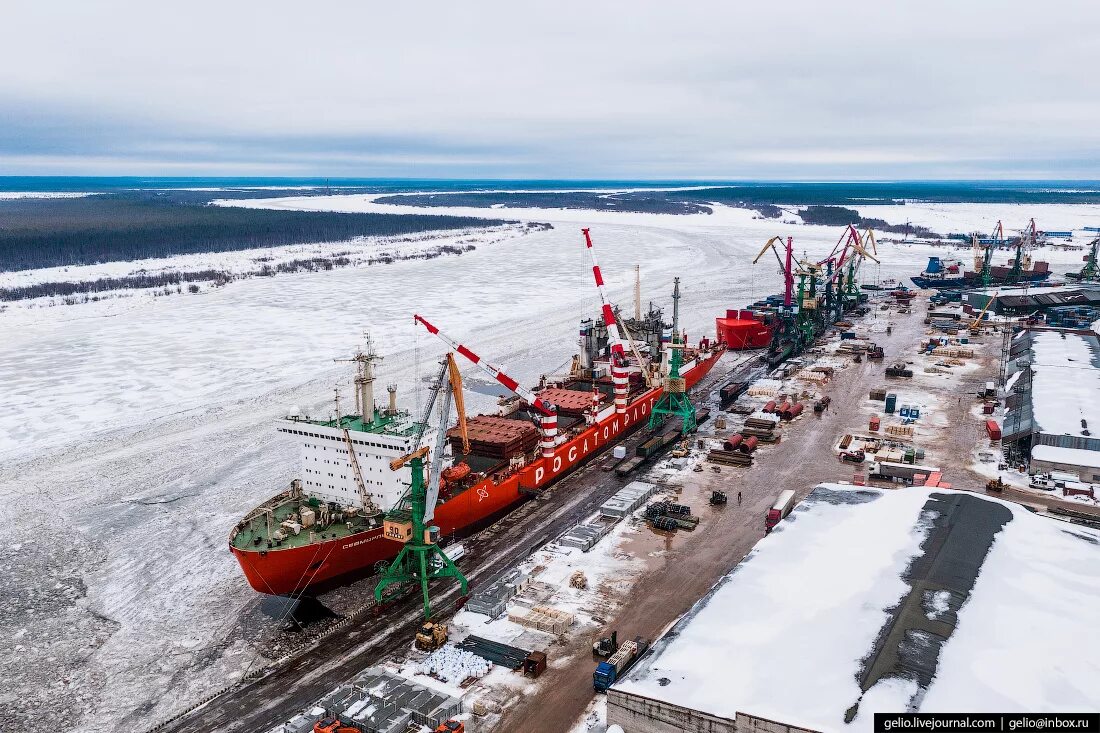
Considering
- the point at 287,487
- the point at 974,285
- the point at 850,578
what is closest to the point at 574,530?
the point at 850,578

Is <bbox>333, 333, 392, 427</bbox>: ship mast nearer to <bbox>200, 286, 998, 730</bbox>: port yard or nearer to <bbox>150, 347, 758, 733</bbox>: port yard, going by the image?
<bbox>150, 347, 758, 733</bbox>: port yard

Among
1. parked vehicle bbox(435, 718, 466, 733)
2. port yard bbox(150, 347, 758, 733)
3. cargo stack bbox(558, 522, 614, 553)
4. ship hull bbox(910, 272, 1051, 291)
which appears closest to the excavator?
port yard bbox(150, 347, 758, 733)

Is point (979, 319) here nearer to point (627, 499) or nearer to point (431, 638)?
point (627, 499)

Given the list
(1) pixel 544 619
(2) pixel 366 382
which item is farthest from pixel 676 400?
(1) pixel 544 619

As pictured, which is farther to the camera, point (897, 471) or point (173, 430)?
point (173, 430)

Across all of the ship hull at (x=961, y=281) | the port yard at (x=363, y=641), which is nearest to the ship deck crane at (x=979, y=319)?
the ship hull at (x=961, y=281)

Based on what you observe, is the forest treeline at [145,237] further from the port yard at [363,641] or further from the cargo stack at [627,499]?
the cargo stack at [627,499]

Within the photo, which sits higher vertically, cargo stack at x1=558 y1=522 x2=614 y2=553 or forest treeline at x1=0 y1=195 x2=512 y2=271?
forest treeline at x1=0 y1=195 x2=512 y2=271
